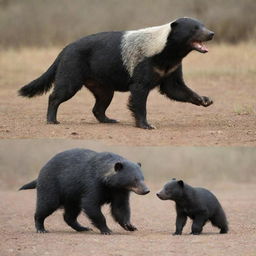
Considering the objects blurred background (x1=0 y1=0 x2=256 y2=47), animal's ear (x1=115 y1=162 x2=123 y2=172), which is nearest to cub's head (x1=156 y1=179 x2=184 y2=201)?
animal's ear (x1=115 y1=162 x2=123 y2=172)

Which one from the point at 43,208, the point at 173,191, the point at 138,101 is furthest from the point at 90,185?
the point at 138,101

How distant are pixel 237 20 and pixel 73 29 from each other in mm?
4959

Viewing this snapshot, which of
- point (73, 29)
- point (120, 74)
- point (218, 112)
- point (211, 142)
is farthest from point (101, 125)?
point (73, 29)

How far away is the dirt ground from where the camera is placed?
12.4 metres

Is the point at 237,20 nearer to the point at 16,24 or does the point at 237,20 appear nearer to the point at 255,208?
the point at 16,24

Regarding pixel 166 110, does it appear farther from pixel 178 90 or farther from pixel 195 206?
pixel 195 206

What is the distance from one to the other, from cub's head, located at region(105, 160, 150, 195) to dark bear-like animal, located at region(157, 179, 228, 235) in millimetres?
867

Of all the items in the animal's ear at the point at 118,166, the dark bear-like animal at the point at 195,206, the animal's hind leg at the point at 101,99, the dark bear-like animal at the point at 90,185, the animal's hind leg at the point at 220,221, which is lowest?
the animal's hind leg at the point at 220,221

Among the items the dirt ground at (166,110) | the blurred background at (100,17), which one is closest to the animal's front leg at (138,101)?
the dirt ground at (166,110)

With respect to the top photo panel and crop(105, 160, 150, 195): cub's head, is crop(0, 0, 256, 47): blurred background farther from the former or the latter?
crop(105, 160, 150, 195): cub's head

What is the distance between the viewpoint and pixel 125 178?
420 inches

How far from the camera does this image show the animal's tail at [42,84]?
13539 mm

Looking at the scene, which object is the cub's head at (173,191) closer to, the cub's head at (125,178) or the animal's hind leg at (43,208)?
the cub's head at (125,178)

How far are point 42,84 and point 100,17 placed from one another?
1210 cm
